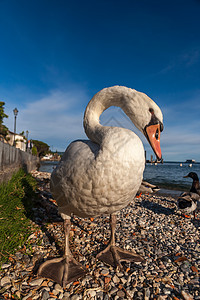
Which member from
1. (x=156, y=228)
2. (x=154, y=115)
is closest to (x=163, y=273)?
(x=156, y=228)

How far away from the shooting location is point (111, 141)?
7.01ft

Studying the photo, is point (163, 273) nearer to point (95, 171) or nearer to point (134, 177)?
point (134, 177)

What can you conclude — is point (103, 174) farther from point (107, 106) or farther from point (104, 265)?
point (104, 265)

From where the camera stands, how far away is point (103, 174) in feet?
6.84

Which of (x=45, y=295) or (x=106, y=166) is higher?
(x=106, y=166)

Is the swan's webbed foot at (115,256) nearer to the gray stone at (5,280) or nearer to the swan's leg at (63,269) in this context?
the swan's leg at (63,269)

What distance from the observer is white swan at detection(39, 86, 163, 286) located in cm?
210

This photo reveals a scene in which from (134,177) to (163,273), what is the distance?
1.60m

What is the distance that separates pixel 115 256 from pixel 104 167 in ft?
5.43

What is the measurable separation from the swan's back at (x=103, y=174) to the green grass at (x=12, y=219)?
118cm

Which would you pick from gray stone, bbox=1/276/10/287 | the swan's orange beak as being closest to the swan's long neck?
the swan's orange beak

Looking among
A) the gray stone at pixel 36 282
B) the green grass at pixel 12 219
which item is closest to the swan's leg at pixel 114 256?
the gray stone at pixel 36 282

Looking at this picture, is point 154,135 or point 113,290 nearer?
point 113,290

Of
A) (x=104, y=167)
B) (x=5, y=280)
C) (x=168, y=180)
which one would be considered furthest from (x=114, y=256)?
(x=168, y=180)
